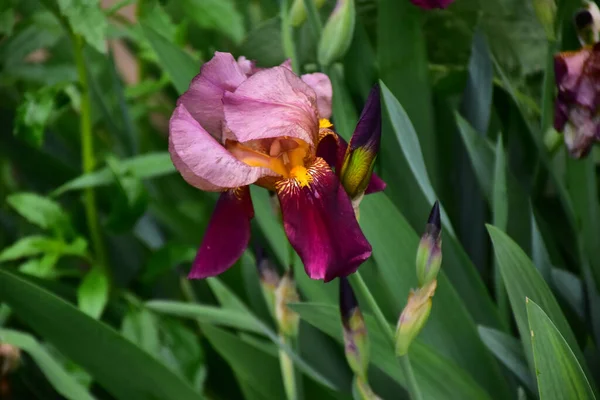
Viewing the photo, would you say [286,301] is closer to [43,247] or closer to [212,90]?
[212,90]

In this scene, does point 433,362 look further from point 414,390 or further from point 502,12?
point 502,12

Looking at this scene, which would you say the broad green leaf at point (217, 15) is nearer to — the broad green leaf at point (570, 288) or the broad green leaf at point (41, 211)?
the broad green leaf at point (41, 211)

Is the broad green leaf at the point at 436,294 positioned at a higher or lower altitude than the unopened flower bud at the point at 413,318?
lower

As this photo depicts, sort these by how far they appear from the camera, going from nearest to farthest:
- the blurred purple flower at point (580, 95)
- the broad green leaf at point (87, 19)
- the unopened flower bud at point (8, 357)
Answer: the blurred purple flower at point (580, 95), the broad green leaf at point (87, 19), the unopened flower bud at point (8, 357)

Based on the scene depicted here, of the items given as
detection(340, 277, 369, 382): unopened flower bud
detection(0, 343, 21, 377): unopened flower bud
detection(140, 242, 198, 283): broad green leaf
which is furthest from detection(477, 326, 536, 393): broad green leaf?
detection(0, 343, 21, 377): unopened flower bud

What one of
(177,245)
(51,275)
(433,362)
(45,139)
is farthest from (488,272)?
(45,139)

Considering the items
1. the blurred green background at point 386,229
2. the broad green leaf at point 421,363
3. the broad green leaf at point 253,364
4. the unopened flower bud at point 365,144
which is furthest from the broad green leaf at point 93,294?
the unopened flower bud at point 365,144
